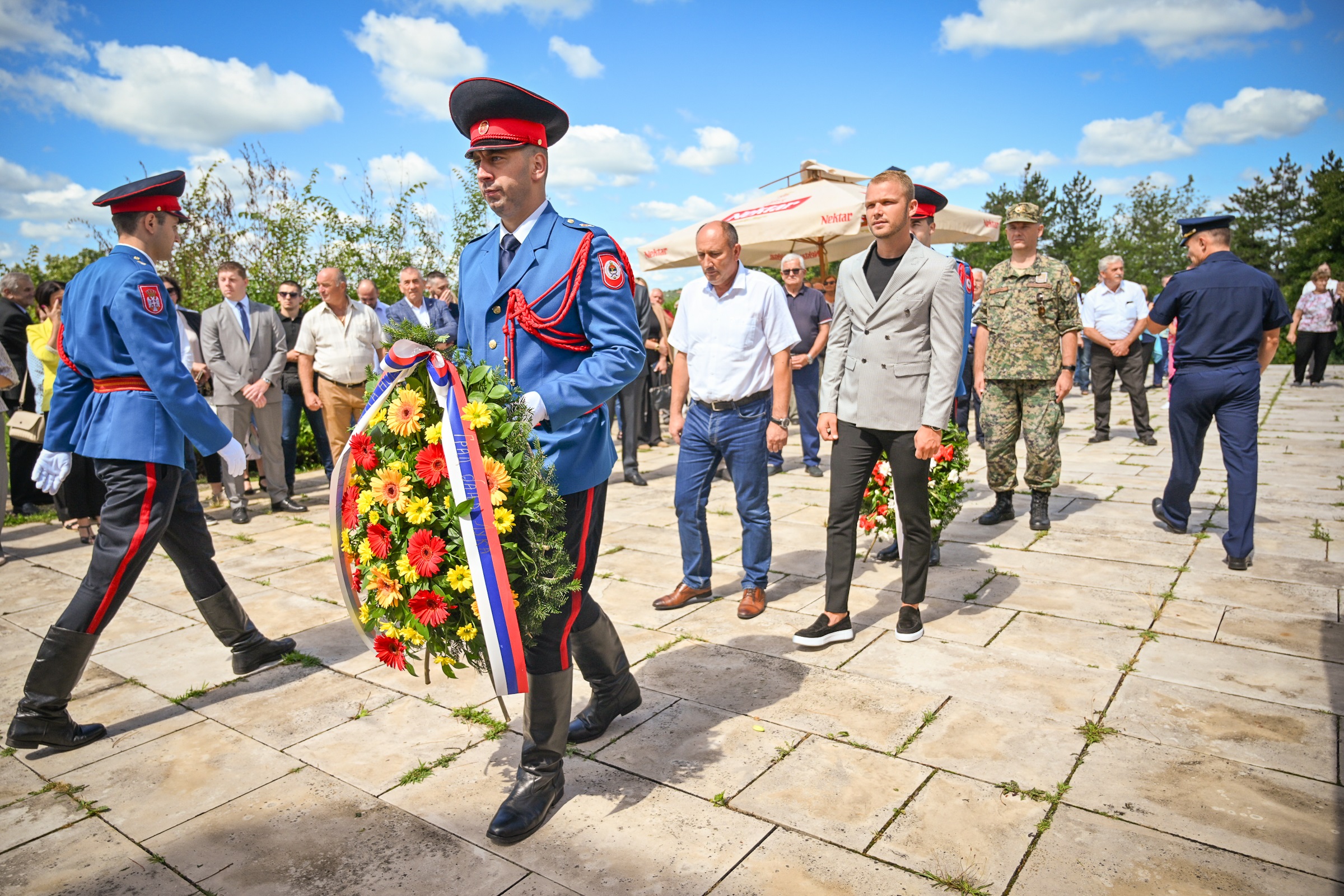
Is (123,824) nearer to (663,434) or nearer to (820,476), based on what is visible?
(820,476)

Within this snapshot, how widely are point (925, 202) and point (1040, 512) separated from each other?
2656mm

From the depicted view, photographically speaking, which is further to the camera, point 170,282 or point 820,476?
point 820,476

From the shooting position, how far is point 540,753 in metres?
2.77

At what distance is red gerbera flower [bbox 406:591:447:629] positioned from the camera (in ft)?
7.92

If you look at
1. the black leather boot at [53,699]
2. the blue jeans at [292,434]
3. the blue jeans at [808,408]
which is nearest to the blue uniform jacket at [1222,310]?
the blue jeans at [808,408]

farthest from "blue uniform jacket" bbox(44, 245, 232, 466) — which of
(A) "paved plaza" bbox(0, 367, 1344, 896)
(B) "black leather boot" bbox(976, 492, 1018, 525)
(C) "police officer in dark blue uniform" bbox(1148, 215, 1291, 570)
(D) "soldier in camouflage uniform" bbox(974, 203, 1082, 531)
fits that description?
(C) "police officer in dark blue uniform" bbox(1148, 215, 1291, 570)

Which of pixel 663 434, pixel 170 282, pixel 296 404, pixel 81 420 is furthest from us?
pixel 663 434

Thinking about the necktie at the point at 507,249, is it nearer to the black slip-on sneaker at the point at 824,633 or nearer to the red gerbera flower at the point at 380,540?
the red gerbera flower at the point at 380,540

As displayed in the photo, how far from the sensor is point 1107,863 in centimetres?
241

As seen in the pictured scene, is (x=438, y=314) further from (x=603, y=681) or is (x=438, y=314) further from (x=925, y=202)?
(x=603, y=681)

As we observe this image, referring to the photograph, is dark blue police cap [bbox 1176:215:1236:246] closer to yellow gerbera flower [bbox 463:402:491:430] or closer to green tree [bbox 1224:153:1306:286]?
yellow gerbera flower [bbox 463:402:491:430]

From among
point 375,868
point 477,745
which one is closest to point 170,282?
point 477,745

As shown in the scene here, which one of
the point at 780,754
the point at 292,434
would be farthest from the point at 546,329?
the point at 292,434

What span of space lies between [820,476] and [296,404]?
212 inches
